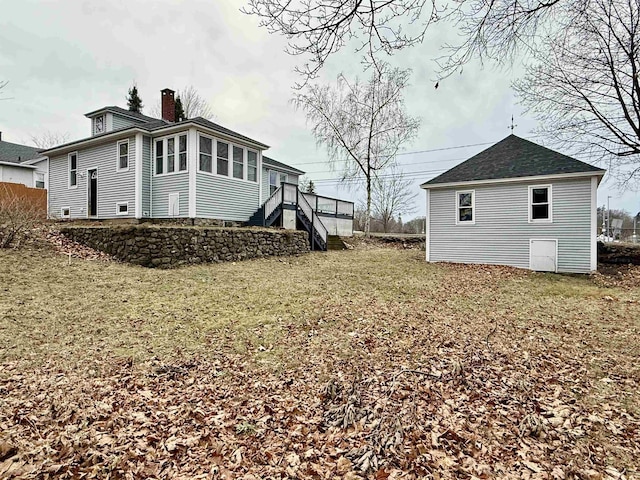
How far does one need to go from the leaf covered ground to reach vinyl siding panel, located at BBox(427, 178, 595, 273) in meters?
4.92

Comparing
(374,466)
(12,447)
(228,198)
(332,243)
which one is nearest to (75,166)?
(228,198)

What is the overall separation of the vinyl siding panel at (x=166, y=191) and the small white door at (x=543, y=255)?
12.6 m

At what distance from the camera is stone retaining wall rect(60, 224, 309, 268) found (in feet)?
32.7

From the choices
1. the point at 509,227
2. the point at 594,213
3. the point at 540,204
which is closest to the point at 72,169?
the point at 509,227

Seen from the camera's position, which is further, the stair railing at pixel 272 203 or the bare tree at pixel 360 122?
the bare tree at pixel 360 122

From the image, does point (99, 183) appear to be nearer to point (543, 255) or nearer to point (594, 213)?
point (543, 255)

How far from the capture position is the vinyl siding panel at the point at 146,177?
44.0 ft

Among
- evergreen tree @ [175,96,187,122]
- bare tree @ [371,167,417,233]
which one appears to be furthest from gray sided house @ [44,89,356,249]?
bare tree @ [371,167,417,233]

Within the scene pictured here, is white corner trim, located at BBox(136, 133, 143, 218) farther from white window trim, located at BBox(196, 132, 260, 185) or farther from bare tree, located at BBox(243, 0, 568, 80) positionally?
bare tree, located at BBox(243, 0, 568, 80)

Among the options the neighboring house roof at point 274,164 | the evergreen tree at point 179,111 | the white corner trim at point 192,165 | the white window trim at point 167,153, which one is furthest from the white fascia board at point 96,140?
the evergreen tree at point 179,111

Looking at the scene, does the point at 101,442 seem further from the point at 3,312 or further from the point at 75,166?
the point at 75,166

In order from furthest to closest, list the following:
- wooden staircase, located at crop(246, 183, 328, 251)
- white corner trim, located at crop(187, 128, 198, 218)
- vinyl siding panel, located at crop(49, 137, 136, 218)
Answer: wooden staircase, located at crop(246, 183, 328, 251)
vinyl siding panel, located at crop(49, 137, 136, 218)
white corner trim, located at crop(187, 128, 198, 218)

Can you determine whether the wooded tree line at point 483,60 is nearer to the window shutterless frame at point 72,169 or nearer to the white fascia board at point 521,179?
the white fascia board at point 521,179

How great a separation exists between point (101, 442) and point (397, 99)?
21594 millimetres
